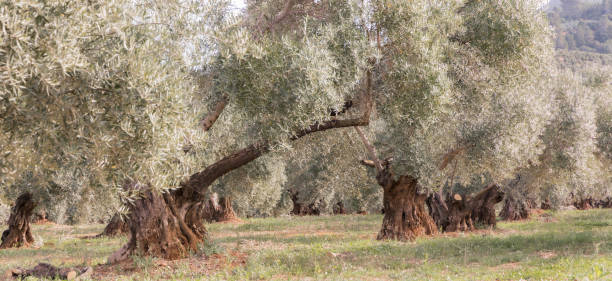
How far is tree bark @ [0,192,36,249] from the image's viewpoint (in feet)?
83.7

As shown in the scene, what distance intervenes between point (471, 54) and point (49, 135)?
14.7 meters

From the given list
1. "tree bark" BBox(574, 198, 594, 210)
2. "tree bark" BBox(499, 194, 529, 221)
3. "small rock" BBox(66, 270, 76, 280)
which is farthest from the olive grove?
"tree bark" BBox(574, 198, 594, 210)

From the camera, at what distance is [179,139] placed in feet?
30.7

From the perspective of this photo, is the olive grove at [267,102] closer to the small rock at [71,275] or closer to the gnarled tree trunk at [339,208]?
the small rock at [71,275]

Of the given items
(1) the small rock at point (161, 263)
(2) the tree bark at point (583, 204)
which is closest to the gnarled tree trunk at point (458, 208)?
(1) the small rock at point (161, 263)

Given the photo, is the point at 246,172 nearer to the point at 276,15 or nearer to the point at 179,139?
the point at 276,15

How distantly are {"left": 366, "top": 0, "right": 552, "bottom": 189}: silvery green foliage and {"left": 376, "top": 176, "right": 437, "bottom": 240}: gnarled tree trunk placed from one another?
1790 millimetres

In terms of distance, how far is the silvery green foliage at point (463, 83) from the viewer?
15.0m

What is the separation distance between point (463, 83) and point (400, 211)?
722 cm

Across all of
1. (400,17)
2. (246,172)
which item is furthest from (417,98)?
(246,172)

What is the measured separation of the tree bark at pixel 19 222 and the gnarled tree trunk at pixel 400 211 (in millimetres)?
18622

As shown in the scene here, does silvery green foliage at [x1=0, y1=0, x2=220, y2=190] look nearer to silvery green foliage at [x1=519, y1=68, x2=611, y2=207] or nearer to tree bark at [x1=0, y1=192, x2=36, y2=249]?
tree bark at [x1=0, y1=192, x2=36, y2=249]

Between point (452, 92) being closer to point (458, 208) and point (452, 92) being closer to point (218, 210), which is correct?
point (458, 208)

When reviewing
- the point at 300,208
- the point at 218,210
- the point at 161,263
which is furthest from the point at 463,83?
the point at 300,208
